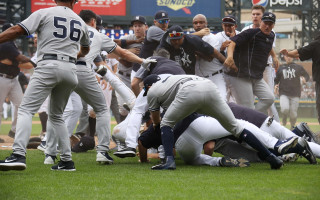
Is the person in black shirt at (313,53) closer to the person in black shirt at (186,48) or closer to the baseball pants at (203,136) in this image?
the person in black shirt at (186,48)

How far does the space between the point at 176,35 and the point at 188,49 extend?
1.67 ft

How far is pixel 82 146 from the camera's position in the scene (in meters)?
8.56

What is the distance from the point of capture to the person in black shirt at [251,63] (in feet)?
29.0

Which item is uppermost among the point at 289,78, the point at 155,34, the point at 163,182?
the point at 155,34

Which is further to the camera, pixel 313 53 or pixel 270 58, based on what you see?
pixel 270 58

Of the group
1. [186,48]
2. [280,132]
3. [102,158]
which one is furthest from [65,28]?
[186,48]

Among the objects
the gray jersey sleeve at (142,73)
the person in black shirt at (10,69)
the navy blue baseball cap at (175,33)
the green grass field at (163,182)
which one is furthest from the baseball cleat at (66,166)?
the person in black shirt at (10,69)

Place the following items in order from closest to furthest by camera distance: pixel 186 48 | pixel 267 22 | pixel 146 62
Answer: pixel 146 62, pixel 186 48, pixel 267 22

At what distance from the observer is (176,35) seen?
800 cm

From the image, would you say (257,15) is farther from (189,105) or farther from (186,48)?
(189,105)

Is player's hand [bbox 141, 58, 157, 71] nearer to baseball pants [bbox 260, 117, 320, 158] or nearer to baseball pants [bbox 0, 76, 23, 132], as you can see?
baseball pants [bbox 260, 117, 320, 158]

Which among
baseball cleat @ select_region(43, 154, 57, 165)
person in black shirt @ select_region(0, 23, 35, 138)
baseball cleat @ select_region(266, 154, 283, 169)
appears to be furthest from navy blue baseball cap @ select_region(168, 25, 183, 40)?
person in black shirt @ select_region(0, 23, 35, 138)

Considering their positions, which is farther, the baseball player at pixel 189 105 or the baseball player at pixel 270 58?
the baseball player at pixel 270 58

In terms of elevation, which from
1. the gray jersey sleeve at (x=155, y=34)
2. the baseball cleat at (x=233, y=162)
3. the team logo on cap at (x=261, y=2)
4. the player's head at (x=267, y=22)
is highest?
the player's head at (x=267, y=22)
